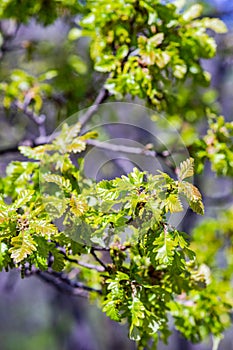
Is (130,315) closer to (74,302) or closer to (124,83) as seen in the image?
(124,83)

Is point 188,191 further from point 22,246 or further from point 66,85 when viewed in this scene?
point 66,85

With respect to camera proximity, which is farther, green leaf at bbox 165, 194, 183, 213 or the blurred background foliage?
the blurred background foliage

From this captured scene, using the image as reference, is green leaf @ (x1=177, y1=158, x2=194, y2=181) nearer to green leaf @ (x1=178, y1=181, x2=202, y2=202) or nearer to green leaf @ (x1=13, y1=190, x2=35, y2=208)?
green leaf @ (x1=178, y1=181, x2=202, y2=202)

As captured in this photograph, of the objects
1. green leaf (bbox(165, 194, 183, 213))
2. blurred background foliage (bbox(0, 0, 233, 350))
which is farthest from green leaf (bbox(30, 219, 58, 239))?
blurred background foliage (bbox(0, 0, 233, 350))

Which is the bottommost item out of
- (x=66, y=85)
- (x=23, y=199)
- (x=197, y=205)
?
(x=66, y=85)

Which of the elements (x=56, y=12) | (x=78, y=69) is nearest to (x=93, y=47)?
(x=56, y=12)

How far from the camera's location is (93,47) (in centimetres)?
183

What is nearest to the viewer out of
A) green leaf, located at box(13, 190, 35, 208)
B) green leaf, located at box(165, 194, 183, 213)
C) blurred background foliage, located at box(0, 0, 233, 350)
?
green leaf, located at box(165, 194, 183, 213)

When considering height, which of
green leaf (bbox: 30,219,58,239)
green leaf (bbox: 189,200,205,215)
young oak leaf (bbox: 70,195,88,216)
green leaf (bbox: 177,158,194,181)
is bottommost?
green leaf (bbox: 30,219,58,239)

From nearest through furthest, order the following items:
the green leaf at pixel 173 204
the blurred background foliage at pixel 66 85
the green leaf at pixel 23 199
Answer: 1. the green leaf at pixel 173 204
2. the green leaf at pixel 23 199
3. the blurred background foliage at pixel 66 85

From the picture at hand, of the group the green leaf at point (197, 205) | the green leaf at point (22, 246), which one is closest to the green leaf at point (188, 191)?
the green leaf at point (197, 205)

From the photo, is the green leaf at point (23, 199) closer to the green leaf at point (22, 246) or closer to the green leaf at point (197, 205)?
the green leaf at point (22, 246)

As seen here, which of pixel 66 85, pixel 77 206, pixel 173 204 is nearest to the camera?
pixel 173 204

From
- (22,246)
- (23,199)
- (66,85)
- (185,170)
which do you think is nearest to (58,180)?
(23,199)
